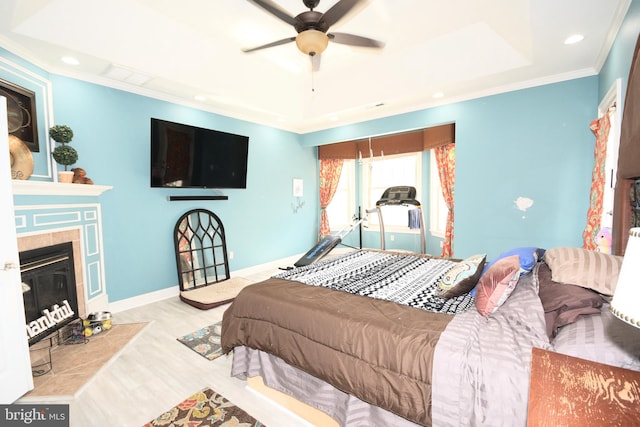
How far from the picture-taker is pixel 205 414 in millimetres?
1835

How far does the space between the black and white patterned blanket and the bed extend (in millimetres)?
17

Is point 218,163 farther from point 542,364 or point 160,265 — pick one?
point 542,364

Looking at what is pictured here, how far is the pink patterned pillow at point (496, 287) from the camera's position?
4.91ft

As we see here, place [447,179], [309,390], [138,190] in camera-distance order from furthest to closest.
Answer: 1. [447,179]
2. [138,190]
3. [309,390]

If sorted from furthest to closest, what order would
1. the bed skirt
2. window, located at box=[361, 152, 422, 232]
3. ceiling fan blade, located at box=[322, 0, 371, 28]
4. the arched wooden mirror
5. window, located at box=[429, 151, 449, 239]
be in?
1. window, located at box=[361, 152, 422, 232]
2. window, located at box=[429, 151, 449, 239]
3. the arched wooden mirror
4. ceiling fan blade, located at box=[322, 0, 371, 28]
5. the bed skirt

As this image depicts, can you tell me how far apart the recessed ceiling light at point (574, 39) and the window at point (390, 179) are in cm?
304

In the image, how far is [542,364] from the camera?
3.04 ft

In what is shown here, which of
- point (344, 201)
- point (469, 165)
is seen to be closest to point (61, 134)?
point (469, 165)

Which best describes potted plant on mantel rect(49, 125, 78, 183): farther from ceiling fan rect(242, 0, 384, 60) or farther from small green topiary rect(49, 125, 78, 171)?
ceiling fan rect(242, 0, 384, 60)

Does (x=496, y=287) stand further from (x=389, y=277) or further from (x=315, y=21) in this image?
(x=315, y=21)

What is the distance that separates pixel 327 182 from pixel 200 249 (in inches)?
121

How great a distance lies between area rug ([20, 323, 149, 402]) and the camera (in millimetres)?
2004

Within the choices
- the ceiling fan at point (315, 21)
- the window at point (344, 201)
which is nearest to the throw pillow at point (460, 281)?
the ceiling fan at point (315, 21)

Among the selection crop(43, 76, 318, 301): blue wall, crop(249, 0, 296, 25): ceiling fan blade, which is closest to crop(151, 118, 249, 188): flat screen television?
crop(43, 76, 318, 301): blue wall
